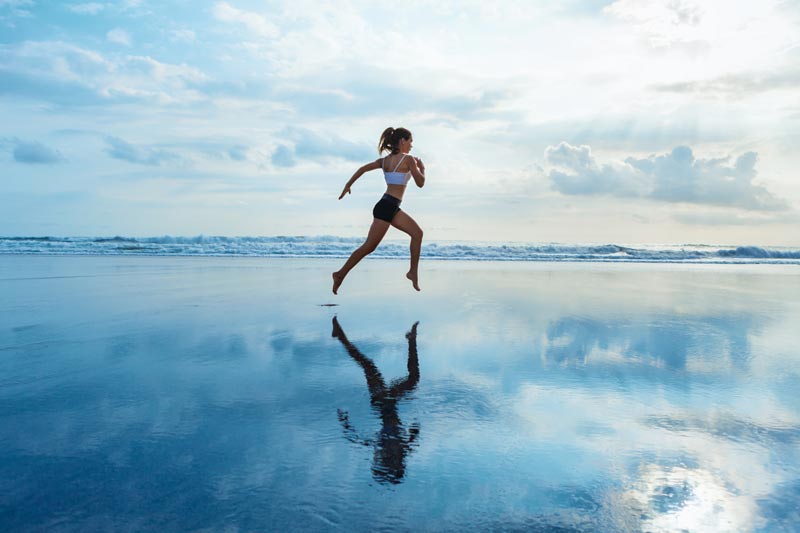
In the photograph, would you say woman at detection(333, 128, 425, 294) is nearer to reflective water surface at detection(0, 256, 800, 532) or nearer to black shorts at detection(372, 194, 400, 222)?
black shorts at detection(372, 194, 400, 222)

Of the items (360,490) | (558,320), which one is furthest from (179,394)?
(558,320)

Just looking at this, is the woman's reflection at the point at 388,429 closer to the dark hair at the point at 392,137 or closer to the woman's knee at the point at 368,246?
the woman's knee at the point at 368,246

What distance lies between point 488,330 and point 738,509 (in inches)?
145

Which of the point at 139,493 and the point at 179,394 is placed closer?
the point at 139,493

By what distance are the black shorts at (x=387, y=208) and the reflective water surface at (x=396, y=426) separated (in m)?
2.13

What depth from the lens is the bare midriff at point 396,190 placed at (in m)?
7.74

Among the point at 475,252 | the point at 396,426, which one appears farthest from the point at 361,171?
the point at 475,252

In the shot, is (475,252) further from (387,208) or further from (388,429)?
(388,429)

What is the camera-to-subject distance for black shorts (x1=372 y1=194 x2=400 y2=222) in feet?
25.4

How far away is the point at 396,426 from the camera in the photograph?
267 centimetres

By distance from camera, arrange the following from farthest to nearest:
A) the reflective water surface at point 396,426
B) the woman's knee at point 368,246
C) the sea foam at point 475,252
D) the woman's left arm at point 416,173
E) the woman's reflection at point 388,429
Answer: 1. the sea foam at point 475,252
2. the woman's knee at point 368,246
3. the woman's left arm at point 416,173
4. the woman's reflection at point 388,429
5. the reflective water surface at point 396,426

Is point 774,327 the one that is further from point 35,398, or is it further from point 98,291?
point 98,291

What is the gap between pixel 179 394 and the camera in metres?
3.24

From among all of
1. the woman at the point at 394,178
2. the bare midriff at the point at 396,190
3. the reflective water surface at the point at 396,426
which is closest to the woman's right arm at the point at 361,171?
the woman at the point at 394,178
